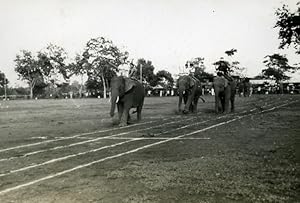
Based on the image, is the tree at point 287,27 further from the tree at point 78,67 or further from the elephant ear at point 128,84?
the tree at point 78,67

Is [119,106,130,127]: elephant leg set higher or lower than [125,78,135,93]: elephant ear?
lower

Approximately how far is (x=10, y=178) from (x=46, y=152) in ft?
9.01

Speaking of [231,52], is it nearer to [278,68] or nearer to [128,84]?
[278,68]

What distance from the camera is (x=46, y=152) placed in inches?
387

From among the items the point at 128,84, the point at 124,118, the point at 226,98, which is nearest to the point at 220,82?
the point at 226,98

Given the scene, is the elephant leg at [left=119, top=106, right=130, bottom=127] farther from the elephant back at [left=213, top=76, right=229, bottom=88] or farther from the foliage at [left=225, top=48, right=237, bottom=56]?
Result: the foliage at [left=225, top=48, right=237, bottom=56]

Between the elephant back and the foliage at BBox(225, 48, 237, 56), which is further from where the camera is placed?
the foliage at BBox(225, 48, 237, 56)

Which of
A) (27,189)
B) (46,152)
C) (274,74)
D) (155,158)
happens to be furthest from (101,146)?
(274,74)

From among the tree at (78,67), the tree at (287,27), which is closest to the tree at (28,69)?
the tree at (78,67)

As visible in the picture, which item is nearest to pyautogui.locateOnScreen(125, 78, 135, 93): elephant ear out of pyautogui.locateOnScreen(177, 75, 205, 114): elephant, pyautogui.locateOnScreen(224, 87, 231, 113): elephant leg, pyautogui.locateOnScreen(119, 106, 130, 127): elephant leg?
pyautogui.locateOnScreen(119, 106, 130, 127): elephant leg

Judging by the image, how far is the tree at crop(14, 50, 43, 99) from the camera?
8600 cm

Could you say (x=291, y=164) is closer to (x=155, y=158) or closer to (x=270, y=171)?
(x=270, y=171)

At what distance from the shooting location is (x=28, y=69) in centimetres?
8562

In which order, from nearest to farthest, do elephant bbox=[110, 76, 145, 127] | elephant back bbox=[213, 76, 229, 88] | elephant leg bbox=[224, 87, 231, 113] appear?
elephant bbox=[110, 76, 145, 127] < elephant back bbox=[213, 76, 229, 88] < elephant leg bbox=[224, 87, 231, 113]
